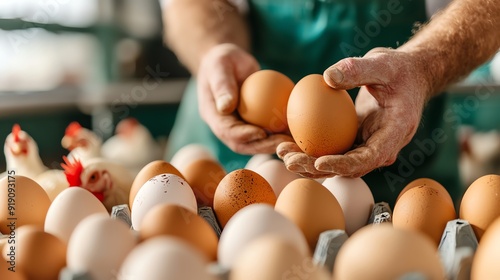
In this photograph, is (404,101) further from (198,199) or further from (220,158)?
(220,158)

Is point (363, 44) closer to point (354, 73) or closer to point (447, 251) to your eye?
point (354, 73)

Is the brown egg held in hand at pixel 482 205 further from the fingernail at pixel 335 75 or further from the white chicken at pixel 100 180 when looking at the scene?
the white chicken at pixel 100 180

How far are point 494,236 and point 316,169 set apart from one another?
304 millimetres

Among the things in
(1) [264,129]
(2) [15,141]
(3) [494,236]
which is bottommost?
(2) [15,141]

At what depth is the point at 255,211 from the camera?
68 centimetres

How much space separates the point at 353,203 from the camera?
2.84 ft

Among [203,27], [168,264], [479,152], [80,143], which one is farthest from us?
[479,152]

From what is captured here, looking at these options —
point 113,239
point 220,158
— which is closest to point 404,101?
point 113,239

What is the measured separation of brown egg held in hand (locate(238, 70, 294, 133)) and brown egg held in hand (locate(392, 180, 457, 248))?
0.96 feet

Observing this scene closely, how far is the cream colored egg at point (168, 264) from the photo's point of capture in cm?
54

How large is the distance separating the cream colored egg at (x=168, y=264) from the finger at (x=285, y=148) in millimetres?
388

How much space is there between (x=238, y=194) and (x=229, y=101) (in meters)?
0.27

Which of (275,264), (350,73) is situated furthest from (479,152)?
(275,264)

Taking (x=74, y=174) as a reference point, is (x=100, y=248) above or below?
above
